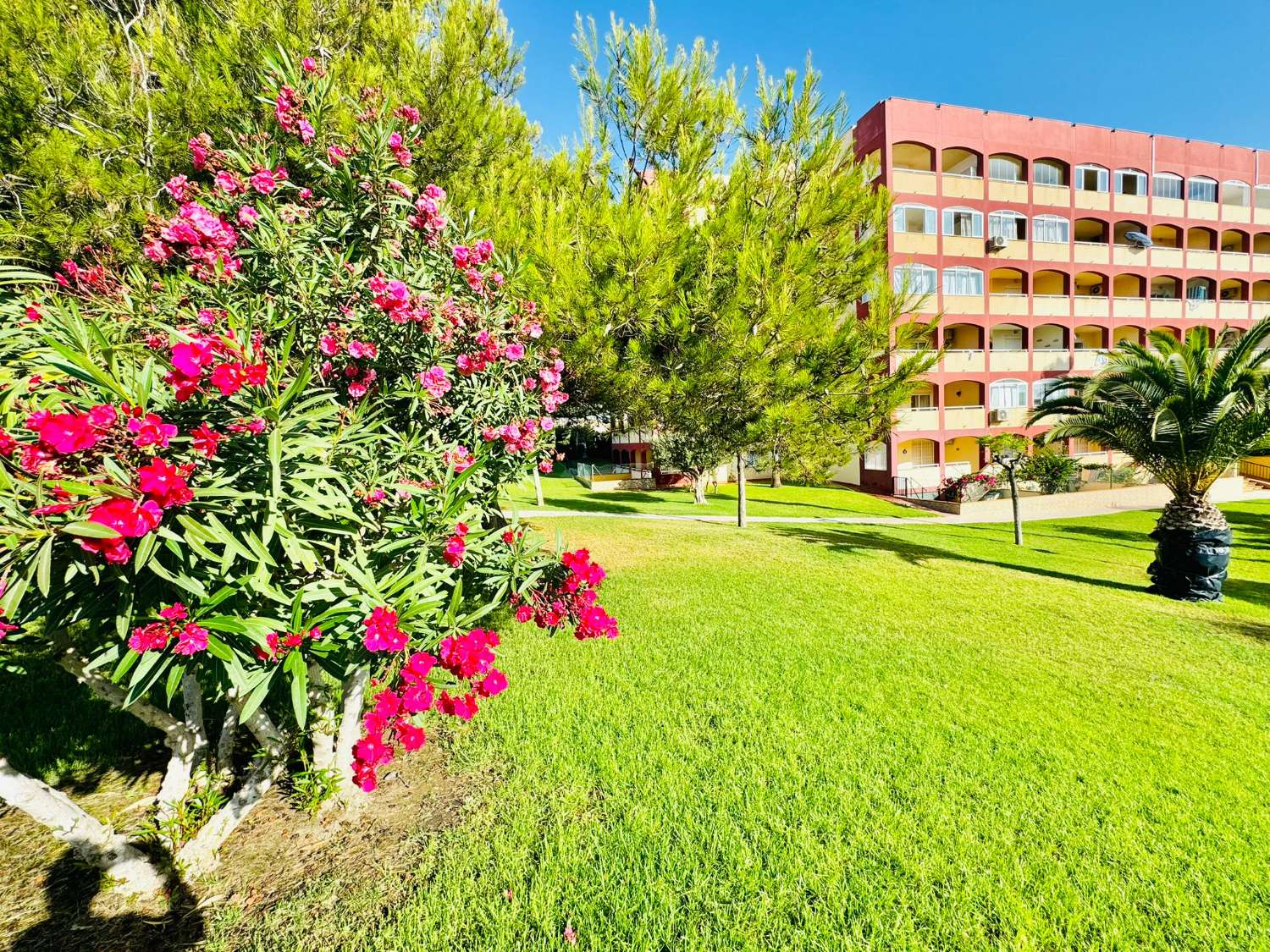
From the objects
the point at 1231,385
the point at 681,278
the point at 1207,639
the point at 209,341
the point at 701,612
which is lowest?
the point at 1207,639

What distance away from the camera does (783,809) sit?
3.09 metres

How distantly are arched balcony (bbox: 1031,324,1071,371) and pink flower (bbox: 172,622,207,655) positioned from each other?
31058 millimetres

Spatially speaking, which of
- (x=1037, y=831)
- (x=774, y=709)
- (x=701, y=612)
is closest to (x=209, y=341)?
(x=774, y=709)

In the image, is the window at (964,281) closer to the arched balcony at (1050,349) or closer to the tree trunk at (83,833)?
the arched balcony at (1050,349)

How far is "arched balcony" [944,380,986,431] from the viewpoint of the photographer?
23703 mm

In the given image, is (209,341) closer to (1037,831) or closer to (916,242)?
(1037,831)

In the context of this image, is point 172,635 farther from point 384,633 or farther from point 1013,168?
point 1013,168

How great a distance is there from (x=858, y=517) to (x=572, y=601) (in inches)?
667

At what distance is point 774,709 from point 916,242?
2433 cm

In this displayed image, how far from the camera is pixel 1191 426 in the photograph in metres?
8.57

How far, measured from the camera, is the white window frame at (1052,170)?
24453 millimetres

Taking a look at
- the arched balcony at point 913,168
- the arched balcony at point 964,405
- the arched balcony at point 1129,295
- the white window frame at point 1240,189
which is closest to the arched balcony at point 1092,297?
the arched balcony at point 1129,295

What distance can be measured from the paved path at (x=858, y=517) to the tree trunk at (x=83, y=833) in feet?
36.0

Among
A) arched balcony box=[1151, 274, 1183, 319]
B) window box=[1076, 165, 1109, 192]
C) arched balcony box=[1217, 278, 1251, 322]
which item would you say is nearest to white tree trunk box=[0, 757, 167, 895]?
window box=[1076, 165, 1109, 192]
